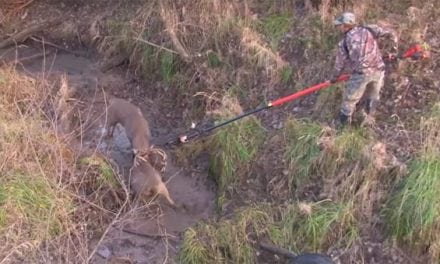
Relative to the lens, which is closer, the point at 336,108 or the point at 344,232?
the point at 344,232

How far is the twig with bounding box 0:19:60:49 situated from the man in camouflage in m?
5.34

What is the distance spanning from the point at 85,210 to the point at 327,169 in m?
2.60

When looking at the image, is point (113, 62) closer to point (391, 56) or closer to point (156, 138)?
point (156, 138)

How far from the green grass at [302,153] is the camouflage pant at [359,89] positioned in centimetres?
38

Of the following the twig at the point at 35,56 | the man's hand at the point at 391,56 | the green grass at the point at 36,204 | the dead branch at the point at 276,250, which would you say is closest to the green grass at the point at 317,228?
the dead branch at the point at 276,250

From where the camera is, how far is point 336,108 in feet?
24.5

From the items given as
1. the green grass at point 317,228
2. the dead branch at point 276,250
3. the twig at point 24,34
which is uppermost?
the twig at point 24,34

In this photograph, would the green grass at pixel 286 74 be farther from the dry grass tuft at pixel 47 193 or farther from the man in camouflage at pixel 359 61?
the dry grass tuft at pixel 47 193

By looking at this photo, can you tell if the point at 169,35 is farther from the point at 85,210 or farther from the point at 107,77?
the point at 85,210

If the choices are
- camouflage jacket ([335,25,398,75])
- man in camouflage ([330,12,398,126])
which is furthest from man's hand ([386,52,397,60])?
camouflage jacket ([335,25,398,75])

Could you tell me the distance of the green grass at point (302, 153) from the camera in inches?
276

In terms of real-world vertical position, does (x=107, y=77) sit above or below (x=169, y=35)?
below

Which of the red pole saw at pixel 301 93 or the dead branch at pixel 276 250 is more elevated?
the red pole saw at pixel 301 93

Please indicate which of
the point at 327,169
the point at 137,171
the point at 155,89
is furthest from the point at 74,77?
the point at 327,169
